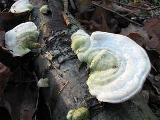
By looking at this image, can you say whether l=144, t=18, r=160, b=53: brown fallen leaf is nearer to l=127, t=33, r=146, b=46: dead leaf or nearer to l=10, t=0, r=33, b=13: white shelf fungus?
l=127, t=33, r=146, b=46: dead leaf

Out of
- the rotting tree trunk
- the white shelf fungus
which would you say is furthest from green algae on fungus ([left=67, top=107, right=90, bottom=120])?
the white shelf fungus

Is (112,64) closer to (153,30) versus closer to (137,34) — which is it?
(137,34)

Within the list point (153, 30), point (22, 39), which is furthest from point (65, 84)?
point (153, 30)

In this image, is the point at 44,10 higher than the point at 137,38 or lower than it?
higher

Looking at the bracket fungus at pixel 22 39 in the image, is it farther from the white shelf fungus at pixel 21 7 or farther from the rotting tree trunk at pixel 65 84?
the white shelf fungus at pixel 21 7

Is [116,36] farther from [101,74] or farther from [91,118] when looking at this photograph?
[91,118]

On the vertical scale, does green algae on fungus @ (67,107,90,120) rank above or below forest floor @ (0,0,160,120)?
above
